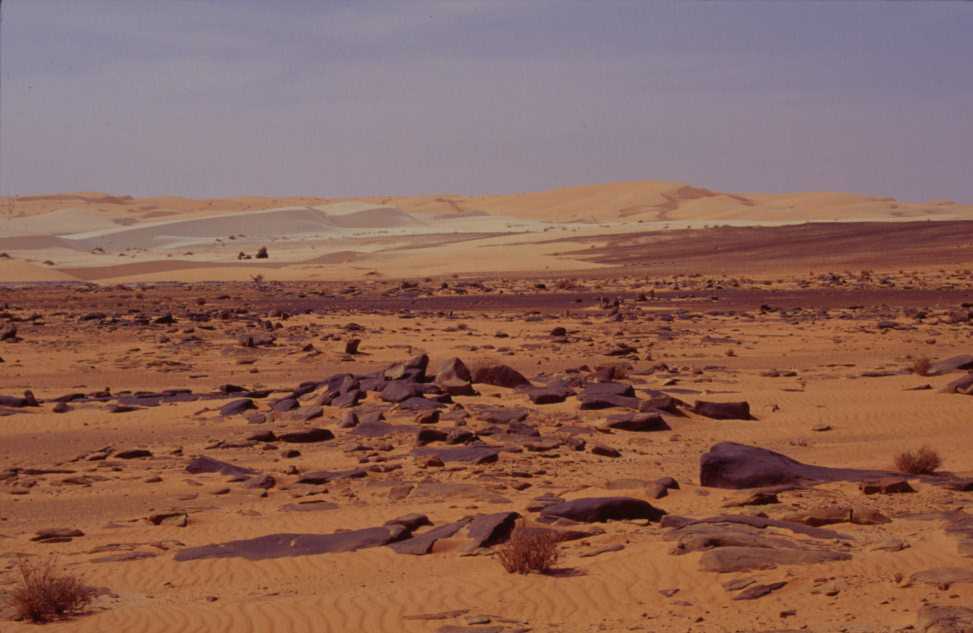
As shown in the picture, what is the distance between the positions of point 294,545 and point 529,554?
8.41 ft

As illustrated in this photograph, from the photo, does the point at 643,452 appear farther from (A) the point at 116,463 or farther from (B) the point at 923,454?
(A) the point at 116,463

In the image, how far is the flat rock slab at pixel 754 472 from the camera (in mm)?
13180

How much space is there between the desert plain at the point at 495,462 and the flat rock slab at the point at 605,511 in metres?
0.02

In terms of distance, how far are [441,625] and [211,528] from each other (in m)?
4.37

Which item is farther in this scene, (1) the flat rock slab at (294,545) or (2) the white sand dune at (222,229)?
(2) the white sand dune at (222,229)

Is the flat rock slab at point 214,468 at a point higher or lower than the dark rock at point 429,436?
lower

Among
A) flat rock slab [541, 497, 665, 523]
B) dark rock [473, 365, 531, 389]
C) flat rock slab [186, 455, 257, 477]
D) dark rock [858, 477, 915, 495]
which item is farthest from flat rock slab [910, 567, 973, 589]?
dark rock [473, 365, 531, 389]

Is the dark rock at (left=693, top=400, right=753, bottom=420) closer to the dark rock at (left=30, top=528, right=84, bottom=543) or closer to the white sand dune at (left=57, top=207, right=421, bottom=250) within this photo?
the dark rock at (left=30, top=528, right=84, bottom=543)

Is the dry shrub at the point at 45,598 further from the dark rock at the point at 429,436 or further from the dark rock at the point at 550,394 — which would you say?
the dark rock at the point at 550,394

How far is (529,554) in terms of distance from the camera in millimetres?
9711

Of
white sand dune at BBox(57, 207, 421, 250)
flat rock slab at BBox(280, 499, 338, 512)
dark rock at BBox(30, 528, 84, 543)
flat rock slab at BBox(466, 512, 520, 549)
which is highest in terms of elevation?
white sand dune at BBox(57, 207, 421, 250)

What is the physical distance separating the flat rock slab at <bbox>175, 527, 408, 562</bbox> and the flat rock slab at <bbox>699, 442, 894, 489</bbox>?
352cm

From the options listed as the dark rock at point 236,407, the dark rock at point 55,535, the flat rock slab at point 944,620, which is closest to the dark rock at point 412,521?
the dark rock at point 55,535

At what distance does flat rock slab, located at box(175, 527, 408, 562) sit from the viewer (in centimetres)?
1118
